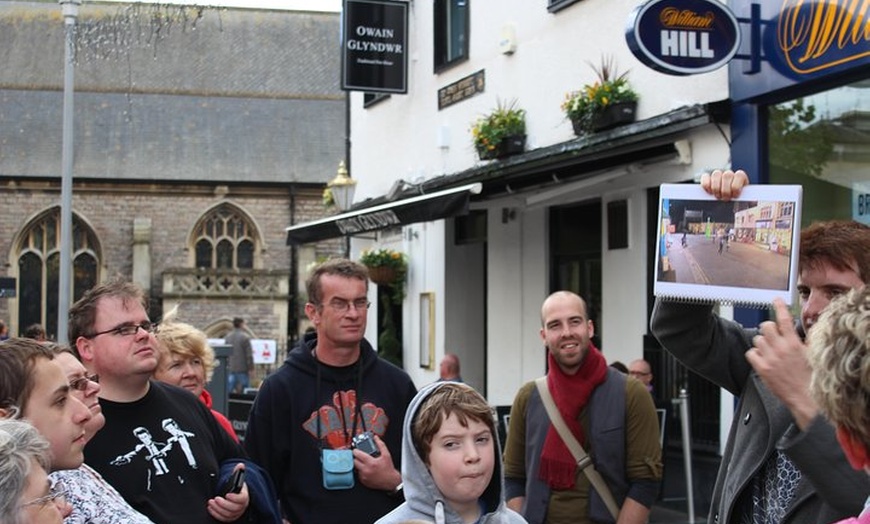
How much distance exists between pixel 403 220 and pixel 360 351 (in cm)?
777

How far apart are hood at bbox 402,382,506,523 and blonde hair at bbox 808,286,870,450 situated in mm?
1634

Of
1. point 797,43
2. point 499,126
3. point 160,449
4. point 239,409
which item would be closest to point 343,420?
point 160,449

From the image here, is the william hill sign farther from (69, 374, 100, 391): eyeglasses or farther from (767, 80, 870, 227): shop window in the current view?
(69, 374, 100, 391): eyeglasses

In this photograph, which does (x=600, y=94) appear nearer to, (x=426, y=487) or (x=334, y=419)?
(x=334, y=419)

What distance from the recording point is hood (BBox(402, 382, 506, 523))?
12.3 feet

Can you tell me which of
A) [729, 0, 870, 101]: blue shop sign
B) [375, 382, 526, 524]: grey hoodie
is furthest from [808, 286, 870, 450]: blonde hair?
[729, 0, 870, 101]: blue shop sign

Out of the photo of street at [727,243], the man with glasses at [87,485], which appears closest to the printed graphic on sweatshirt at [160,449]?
the man with glasses at [87,485]

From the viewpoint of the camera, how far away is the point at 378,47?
17578 millimetres

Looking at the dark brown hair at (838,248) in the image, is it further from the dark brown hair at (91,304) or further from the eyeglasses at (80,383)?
the dark brown hair at (91,304)

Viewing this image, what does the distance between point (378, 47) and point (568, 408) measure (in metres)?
12.6

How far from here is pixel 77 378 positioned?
12.7 ft

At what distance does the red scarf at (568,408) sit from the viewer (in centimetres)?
553

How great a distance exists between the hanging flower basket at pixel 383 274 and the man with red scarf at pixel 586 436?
12.9 m

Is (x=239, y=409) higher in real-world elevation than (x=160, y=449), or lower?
lower
